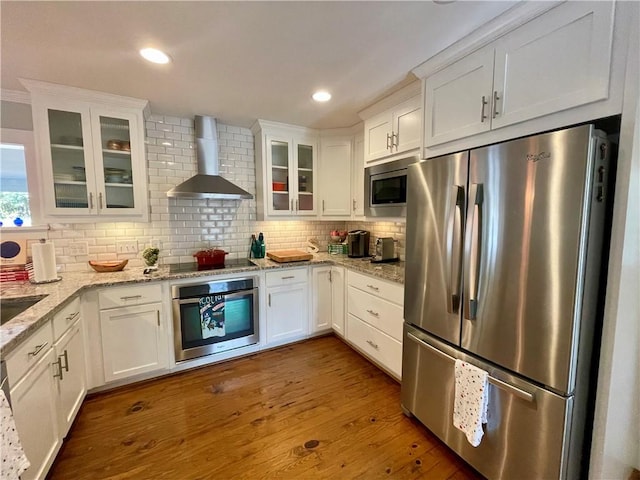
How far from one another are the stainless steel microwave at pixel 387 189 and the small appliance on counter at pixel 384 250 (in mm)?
337

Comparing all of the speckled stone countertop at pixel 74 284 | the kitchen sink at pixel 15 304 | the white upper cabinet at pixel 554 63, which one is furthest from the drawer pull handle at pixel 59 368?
the white upper cabinet at pixel 554 63

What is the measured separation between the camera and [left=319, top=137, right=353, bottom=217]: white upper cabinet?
3.28 meters

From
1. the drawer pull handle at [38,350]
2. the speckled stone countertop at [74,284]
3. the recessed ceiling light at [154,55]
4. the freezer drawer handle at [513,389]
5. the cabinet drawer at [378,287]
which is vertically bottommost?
the freezer drawer handle at [513,389]

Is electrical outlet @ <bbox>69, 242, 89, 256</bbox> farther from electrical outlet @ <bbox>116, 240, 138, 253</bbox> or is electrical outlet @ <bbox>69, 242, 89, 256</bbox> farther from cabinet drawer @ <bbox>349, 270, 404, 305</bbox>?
cabinet drawer @ <bbox>349, 270, 404, 305</bbox>

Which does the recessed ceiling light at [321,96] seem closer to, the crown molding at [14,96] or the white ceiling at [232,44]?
the white ceiling at [232,44]

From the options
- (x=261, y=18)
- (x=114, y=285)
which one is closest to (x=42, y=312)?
(x=114, y=285)

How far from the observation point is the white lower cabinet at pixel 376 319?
7.19 ft

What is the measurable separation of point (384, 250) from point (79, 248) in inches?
114

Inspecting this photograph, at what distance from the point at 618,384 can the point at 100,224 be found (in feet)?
12.3

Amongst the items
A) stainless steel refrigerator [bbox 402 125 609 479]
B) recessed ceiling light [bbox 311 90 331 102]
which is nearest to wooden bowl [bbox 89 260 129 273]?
recessed ceiling light [bbox 311 90 331 102]

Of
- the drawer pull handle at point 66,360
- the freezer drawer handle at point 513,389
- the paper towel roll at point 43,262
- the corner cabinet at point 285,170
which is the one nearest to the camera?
the freezer drawer handle at point 513,389

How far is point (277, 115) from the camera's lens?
110 inches

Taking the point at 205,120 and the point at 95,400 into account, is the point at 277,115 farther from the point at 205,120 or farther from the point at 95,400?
the point at 95,400

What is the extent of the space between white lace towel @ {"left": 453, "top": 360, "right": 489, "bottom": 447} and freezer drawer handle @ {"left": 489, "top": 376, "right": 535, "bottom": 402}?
1.4 inches
